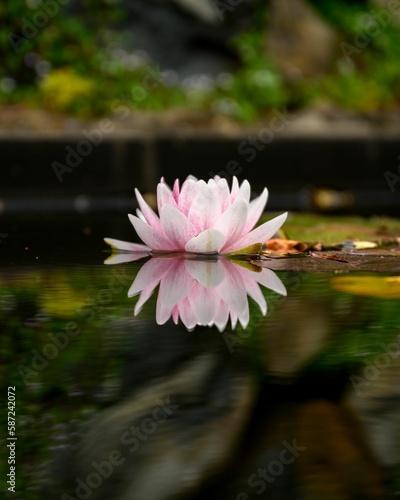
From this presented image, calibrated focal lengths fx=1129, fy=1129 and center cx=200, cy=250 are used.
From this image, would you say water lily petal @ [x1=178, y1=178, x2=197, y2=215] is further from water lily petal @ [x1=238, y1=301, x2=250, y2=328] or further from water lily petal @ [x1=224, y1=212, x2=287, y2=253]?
water lily petal @ [x1=238, y1=301, x2=250, y2=328]

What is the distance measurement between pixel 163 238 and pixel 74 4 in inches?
231

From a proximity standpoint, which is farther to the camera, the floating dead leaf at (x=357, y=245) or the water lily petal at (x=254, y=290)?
the floating dead leaf at (x=357, y=245)

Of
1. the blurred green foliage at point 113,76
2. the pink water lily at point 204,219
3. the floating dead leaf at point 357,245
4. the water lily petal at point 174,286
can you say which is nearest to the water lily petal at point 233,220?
the pink water lily at point 204,219

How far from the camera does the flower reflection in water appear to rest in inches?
129

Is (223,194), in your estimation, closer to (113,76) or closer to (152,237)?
(152,237)

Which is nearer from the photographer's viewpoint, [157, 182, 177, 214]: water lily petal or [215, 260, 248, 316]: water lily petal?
[215, 260, 248, 316]: water lily petal

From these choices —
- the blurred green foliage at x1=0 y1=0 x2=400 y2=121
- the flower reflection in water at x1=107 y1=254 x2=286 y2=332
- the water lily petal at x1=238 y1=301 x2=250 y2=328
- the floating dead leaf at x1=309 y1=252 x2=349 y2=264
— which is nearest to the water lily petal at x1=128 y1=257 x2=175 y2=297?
the flower reflection in water at x1=107 y1=254 x2=286 y2=332

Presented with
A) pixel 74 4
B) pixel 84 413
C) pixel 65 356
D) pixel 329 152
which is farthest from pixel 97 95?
pixel 84 413

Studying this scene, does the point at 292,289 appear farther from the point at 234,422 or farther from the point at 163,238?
the point at 234,422

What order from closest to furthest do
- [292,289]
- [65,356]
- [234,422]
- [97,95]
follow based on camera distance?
[234,422] → [65,356] → [292,289] → [97,95]

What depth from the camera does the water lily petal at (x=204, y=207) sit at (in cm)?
404

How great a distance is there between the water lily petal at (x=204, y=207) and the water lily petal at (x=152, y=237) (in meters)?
0.21

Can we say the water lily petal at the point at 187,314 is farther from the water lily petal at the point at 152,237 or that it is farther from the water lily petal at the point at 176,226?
the water lily petal at the point at 152,237

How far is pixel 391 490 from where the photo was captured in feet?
5.72
